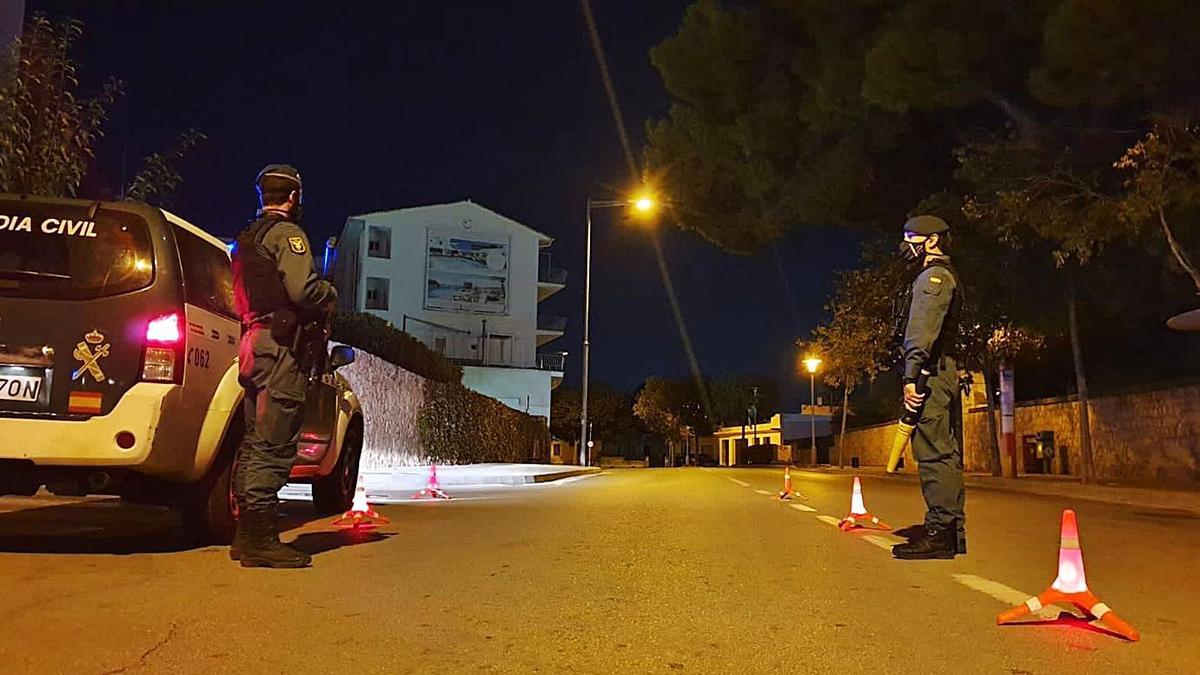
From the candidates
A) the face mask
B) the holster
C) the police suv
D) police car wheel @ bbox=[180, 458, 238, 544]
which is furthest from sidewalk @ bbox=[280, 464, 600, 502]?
the face mask

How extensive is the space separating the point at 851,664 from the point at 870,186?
17.3m

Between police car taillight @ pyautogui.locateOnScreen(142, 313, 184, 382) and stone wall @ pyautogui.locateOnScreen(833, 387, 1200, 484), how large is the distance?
69.5ft

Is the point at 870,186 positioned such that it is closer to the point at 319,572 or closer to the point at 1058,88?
the point at 1058,88

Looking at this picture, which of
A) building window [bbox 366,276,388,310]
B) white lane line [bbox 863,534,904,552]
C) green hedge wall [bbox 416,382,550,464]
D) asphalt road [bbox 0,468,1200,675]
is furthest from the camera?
building window [bbox 366,276,388,310]

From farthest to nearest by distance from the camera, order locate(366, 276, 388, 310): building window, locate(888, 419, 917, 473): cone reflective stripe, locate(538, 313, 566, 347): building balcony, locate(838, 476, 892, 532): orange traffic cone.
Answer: locate(538, 313, 566, 347): building balcony, locate(366, 276, 388, 310): building window, locate(838, 476, 892, 532): orange traffic cone, locate(888, 419, 917, 473): cone reflective stripe

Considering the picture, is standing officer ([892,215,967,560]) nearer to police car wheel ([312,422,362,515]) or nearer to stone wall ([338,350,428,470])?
police car wheel ([312,422,362,515])

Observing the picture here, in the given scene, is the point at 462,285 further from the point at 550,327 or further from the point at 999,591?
the point at 999,591

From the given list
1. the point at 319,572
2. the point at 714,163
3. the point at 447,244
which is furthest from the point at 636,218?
the point at 447,244

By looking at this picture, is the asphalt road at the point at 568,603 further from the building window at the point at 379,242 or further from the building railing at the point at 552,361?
the building railing at the point at 552,361

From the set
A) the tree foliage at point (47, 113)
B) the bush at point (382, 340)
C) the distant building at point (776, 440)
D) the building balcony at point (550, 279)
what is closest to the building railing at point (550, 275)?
the building balcony at point (550, 279)

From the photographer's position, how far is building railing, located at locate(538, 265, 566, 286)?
56.2 m

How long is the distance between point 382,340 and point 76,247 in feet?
63.6

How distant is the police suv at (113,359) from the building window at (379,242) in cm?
4651

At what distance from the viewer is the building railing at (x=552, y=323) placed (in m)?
56.9
